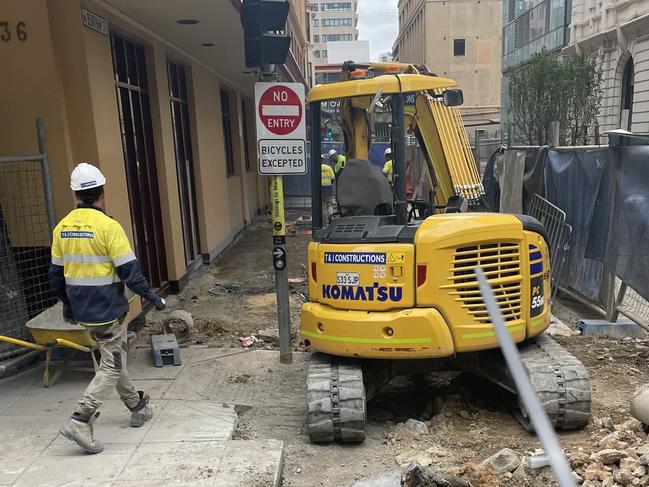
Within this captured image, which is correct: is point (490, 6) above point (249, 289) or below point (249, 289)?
above

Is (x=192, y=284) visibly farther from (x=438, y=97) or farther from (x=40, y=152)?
(x=438, y=97)

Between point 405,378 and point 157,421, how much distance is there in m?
2.51

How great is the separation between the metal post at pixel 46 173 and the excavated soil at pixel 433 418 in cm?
184

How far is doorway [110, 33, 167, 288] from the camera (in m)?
6.98

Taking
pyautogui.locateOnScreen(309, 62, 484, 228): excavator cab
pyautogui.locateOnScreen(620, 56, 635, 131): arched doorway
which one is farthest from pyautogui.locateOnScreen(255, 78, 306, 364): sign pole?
pyautogui.locateOnScreen(620, 56, 635, 131): arched doorway

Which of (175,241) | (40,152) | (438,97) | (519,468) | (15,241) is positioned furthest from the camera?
(175,241)

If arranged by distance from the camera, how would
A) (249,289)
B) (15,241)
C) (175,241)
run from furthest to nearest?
(249,289) < (175,241) < (15,241)

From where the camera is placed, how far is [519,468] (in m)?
3.56

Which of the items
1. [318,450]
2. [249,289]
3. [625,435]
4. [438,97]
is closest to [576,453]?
[625,435]

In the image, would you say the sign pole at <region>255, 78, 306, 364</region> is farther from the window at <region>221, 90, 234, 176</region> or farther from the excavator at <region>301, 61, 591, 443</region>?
the window at <region>221, 90, 234, 176</region>

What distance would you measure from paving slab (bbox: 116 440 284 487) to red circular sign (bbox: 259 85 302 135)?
9.53 ft

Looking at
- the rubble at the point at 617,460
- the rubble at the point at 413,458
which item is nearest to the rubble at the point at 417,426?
the rubble at the point at 413,458

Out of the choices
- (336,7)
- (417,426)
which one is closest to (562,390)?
(417,426)

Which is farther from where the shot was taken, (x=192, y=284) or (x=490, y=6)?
(x=490, y=6)
